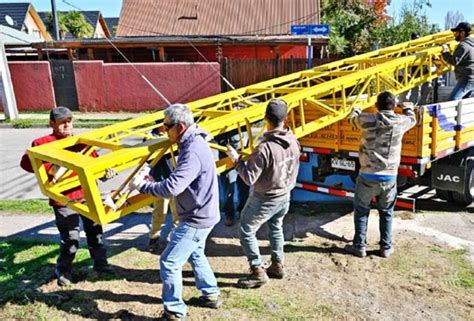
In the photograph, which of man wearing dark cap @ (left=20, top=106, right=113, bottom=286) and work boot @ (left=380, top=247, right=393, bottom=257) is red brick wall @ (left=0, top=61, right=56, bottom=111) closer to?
man wearing dark cap @ (left=20, top=106, right=113, bottom=286)

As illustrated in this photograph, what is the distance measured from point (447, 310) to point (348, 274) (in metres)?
1.00

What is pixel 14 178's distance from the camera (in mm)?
8984

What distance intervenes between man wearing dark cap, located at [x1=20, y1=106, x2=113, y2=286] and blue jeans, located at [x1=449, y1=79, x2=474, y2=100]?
18.4 feet

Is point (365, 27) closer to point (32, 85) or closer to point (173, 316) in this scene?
point (32, 85)

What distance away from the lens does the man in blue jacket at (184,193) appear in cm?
336

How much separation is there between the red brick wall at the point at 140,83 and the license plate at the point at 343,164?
488 inches

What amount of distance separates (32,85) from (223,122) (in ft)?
55.1

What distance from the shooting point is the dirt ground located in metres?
3.95

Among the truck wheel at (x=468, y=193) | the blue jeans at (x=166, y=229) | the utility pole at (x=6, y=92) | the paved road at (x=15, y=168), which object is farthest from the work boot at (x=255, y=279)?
the utility pole at (x=6, y=92)

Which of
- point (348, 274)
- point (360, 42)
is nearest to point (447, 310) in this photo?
point (348, 274)

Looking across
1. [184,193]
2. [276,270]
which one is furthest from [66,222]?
[276,270]

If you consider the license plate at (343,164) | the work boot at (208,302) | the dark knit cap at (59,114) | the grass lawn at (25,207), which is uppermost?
the dark knit cap at (59,114)

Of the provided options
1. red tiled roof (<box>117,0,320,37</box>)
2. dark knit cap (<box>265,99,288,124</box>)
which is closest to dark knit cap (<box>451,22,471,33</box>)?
dark knit cap (<box>265,99,288,124</box>)

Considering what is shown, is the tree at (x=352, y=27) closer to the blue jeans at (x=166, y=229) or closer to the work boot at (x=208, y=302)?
the blue jeans at (x=166, y=229)
